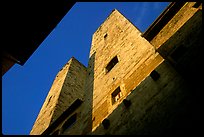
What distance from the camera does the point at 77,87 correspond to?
17.8 meters

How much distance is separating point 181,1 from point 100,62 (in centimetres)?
436

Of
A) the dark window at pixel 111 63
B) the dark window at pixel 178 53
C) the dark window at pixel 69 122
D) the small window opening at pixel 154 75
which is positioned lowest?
the small window opening at pixel 154 75

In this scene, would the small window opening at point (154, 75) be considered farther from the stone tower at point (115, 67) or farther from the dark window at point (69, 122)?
the dark window at point (69, 122)

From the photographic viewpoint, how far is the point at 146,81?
686 cm

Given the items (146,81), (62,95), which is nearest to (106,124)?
(146,81)

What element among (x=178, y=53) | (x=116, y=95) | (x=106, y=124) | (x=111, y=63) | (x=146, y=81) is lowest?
(x=106, y=124)

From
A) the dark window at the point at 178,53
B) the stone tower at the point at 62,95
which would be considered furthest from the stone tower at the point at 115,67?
the stone tower at the point at 62,95

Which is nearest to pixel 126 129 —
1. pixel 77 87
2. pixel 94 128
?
pixel 94 128

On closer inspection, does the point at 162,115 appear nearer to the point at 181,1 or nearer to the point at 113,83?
the point at 113,83

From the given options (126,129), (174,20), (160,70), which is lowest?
(126,129)

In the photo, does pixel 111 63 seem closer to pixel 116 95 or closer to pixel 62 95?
pixel 116 95

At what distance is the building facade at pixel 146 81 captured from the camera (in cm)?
527

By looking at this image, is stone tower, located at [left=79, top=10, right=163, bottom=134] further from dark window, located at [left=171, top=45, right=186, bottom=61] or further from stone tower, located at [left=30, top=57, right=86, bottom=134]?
stone tower, located at [left=30, top=57, right=86, bottom=134]

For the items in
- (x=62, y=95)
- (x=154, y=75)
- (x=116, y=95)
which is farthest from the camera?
(x=62, y=95)
